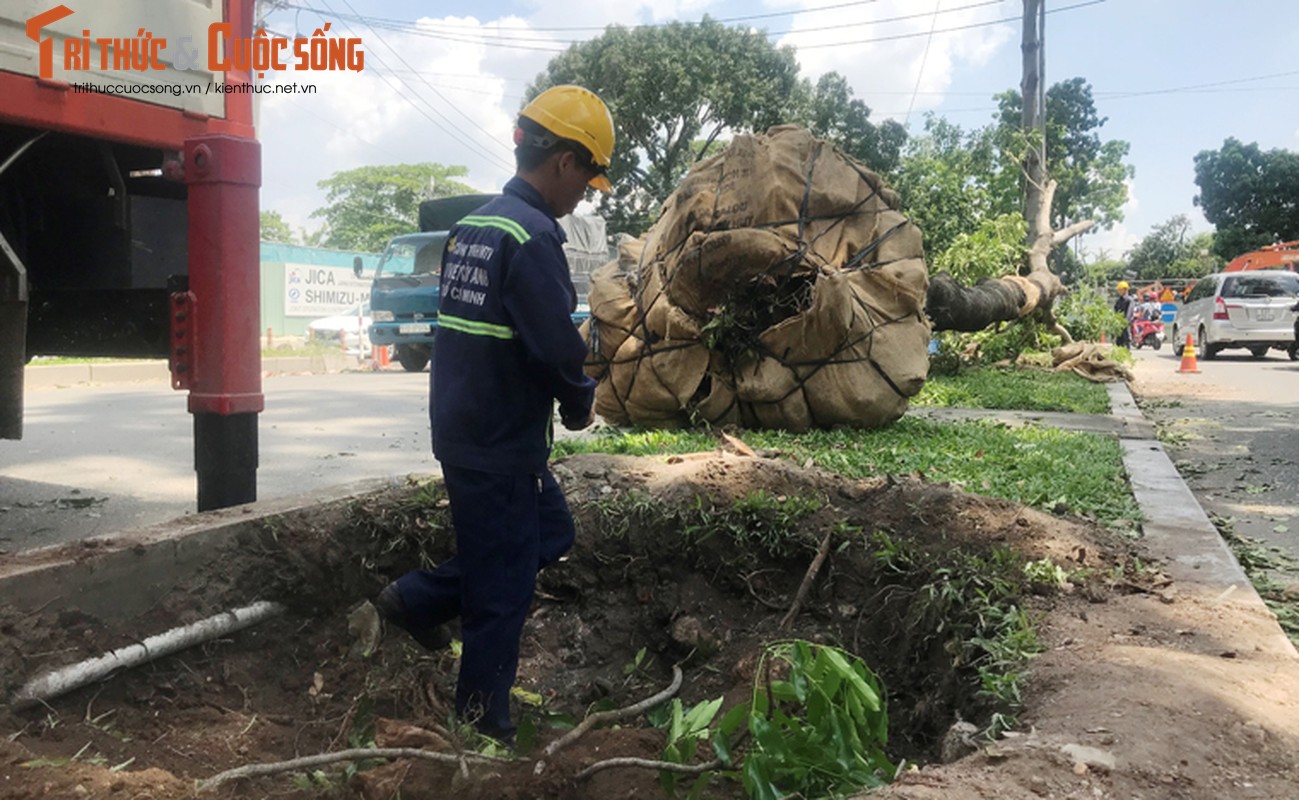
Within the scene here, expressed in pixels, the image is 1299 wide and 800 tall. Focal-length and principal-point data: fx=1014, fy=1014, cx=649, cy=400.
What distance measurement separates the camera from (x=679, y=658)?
11.0 ft

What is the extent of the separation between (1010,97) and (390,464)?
88.0 feet

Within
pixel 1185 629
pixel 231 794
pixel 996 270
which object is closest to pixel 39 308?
pixel 231 794

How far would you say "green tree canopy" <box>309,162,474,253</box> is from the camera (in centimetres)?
5103

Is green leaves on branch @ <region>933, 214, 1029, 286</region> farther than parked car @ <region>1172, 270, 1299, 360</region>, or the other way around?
parked car @ <region>1172, 270, 1299, 360</region>

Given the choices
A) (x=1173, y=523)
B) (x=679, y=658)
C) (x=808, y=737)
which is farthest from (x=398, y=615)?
(x=1173, y=523)

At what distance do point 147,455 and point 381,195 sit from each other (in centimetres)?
4748

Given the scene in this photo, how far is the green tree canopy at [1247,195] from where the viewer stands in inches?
1419

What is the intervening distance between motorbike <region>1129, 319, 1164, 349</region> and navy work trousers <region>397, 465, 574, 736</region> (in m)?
28.5

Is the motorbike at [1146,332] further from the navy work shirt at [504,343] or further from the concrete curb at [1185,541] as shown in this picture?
the navy work shirt at [504,343]

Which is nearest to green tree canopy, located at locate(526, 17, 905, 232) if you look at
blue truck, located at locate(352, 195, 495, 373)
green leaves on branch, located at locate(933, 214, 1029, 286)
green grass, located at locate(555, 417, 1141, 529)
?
blue truck, located at locate(352, 195, 495, 373)

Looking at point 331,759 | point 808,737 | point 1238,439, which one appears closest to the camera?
point 808,737

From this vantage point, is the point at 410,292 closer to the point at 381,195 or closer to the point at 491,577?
the point at 491,577

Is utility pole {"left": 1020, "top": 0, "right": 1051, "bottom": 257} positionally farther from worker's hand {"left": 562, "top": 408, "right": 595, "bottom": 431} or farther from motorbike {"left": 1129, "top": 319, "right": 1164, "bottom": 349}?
worker's hand {"left": 562, "top": 408, "right": 595, "bottom": 431}

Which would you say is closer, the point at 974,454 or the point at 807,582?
the point at 807,582
